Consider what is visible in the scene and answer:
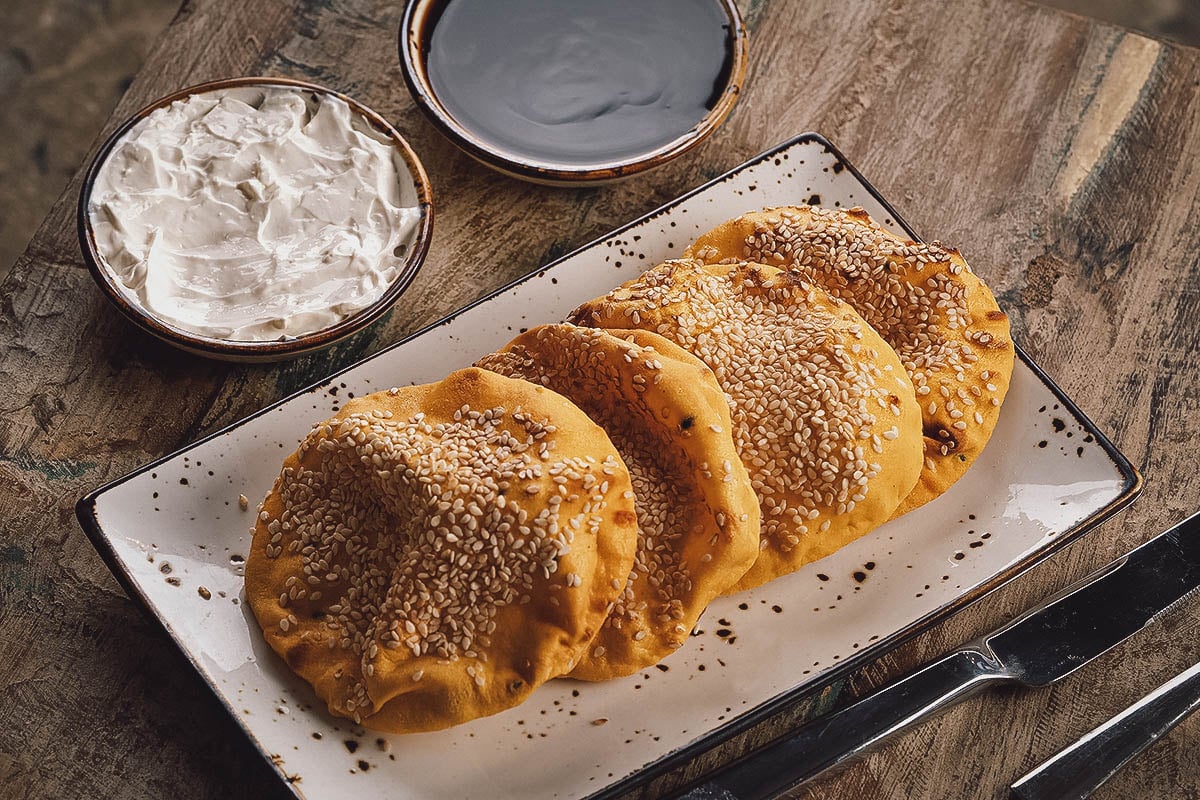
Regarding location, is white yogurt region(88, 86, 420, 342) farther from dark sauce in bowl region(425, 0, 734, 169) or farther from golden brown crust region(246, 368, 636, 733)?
golden brown crust region(246, 368, 636, 733)

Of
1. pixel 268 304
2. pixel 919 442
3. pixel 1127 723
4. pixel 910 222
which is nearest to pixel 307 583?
pixel 268 304

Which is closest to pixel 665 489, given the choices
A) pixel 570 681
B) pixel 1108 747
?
pixel 570 681

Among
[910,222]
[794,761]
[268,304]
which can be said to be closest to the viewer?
[794,761]

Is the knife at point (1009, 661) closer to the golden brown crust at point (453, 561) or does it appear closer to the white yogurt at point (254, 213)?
the golden brown crust at point (453, 561)

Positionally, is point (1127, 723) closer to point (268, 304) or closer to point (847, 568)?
point (847, 568)

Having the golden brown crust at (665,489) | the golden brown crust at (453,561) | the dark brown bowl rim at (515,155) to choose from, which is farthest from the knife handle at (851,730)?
the dark brown bowl rim at (515,155)

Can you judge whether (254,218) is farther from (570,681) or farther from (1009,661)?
(1009,661)
